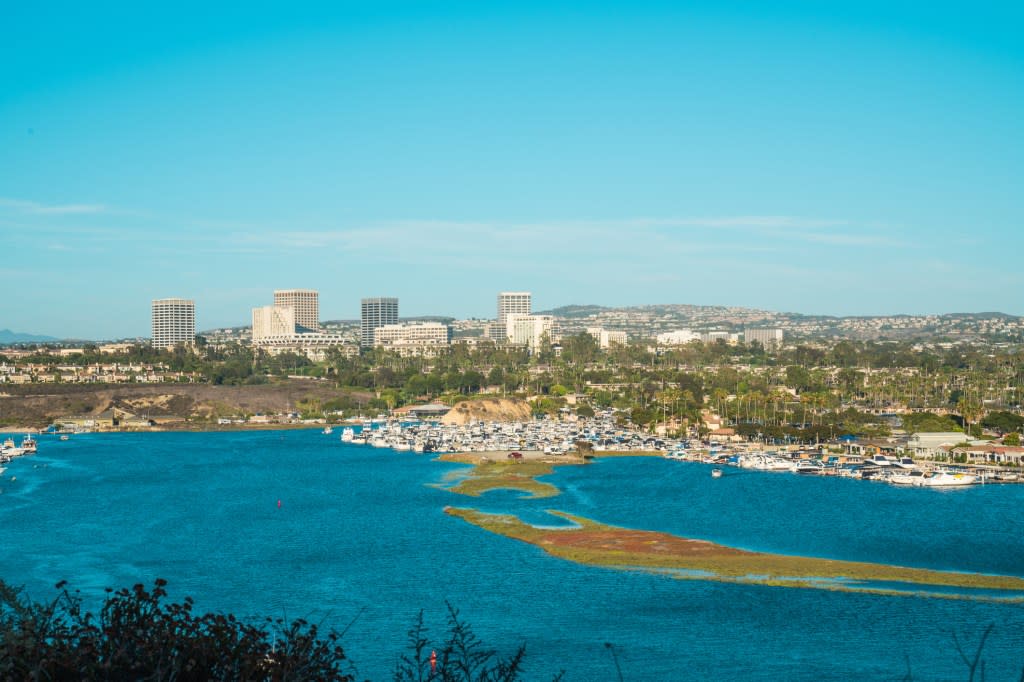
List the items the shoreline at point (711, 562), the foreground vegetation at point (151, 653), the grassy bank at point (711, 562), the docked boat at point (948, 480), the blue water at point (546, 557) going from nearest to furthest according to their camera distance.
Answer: the foreground vegetation at point (151, 653) < the blue water at point (546, 557) < the shoreline at point (711, 562) < the grassy bank at point (711, 562) < the docked boat at point (948, 480)

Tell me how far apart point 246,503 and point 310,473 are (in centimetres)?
1227

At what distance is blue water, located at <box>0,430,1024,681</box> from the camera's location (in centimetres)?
2584

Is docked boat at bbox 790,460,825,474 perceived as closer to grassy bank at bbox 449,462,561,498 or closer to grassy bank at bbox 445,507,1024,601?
grassy bank at bbox 449,462,561,498

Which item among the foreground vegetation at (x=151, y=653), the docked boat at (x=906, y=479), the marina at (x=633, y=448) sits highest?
the foreground vegetation at (x=151, y=653)

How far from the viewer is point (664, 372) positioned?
119 m

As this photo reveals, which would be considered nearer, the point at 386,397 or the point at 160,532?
the point at 160,532

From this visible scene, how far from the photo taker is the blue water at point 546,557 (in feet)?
84.8

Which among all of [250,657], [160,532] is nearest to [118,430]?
[160,532]

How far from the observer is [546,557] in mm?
36812

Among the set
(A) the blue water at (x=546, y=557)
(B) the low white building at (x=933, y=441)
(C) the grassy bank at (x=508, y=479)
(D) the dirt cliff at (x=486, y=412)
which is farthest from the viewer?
(D) the dirt cliff at (x=486, y=412)

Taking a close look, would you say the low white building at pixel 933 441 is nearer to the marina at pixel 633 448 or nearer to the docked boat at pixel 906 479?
the marina at pixel 633 448

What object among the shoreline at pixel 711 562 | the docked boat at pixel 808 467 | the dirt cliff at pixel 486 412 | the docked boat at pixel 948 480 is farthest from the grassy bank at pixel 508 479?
the dirt cliff at pixel 486 412

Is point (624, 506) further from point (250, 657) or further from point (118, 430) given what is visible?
point (118, 430)

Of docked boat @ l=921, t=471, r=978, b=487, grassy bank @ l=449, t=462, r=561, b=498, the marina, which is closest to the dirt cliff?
the marina
